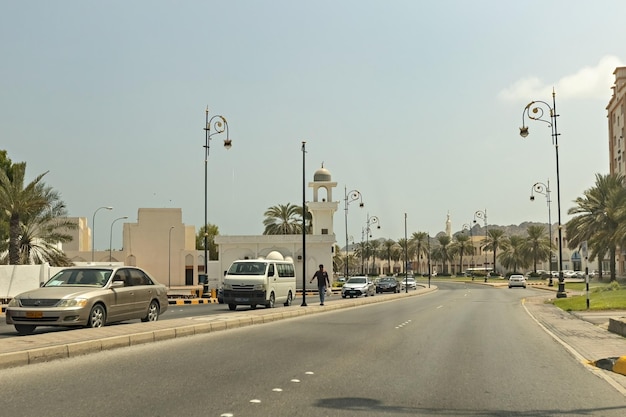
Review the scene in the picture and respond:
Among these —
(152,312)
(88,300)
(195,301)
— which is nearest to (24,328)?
(88,300)

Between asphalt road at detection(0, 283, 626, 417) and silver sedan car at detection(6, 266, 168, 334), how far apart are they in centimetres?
232

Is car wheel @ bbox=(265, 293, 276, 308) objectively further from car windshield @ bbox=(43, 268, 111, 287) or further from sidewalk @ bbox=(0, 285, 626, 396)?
car windshield @ bbox=(43, 268, 111, 287)

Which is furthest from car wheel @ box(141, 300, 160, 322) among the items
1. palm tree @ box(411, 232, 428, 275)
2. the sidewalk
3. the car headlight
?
palm tree @ box(411, 232, 428, 275)

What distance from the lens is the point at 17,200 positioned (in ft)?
127

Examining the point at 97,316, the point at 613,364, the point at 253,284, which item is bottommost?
the point at 613,364

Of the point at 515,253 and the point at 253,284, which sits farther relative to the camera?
the point at 515,253

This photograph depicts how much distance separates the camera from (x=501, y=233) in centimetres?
11006

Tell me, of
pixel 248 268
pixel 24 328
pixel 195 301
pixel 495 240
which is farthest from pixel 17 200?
pixel 495 240

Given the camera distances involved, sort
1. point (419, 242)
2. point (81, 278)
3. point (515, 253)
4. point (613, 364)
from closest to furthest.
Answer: point (613, 364) < point (81, 278) < point (515, 253) < point (419, 242)

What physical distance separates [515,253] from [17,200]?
87159mm

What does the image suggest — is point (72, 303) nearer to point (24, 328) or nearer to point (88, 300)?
point (88, 300)

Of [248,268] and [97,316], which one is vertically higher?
[248,268]

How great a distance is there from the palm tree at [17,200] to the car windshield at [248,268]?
17.9 meters

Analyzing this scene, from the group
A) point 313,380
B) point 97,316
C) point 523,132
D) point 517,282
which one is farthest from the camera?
point 517,282
